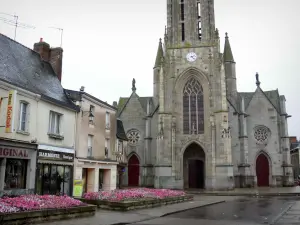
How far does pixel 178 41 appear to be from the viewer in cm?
3947

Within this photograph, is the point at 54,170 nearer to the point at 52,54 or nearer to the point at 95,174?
the point at 95,174

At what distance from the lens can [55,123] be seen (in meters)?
18.2

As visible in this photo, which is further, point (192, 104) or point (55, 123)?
point (192, 104)

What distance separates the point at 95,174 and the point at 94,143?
2022 millimetres

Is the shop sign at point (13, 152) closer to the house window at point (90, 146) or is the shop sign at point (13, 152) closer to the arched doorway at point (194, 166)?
the house window at point (90, 146)

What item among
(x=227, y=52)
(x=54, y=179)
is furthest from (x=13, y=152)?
(x=227, y=52)

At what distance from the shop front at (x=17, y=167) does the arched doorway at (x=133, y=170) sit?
2702 cm

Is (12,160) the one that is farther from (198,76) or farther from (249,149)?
(249,149)

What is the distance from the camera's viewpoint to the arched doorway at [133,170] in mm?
42281

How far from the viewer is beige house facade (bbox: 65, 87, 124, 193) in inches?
789

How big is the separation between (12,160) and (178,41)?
92.8 feet

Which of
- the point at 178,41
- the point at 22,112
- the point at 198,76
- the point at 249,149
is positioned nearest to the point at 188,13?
the point at 178,41

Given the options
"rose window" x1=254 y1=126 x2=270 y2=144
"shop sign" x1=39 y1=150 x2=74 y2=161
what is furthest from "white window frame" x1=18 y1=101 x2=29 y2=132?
"rose window" x1=254 y1=126 x2=270 y2=144

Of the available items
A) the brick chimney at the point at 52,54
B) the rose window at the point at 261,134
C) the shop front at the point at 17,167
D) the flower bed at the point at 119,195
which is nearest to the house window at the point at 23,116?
the shop front at the point at 17,167
